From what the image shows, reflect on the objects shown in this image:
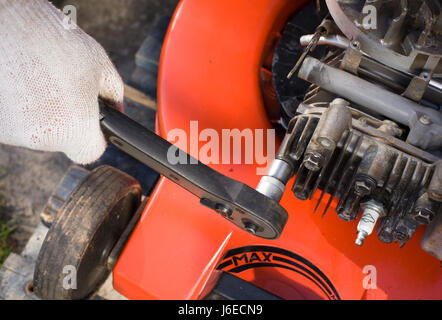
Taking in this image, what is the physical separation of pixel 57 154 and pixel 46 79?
855 mm

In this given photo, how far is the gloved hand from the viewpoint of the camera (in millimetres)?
841

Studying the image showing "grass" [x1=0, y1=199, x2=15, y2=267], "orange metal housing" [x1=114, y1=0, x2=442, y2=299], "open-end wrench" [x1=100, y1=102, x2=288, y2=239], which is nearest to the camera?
"open-end wrench" [x1=100, y1=102, x2=288, y2=239]

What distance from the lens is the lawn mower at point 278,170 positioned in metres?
0.81

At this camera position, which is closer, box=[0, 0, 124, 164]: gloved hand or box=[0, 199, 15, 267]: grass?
box=[0, 0, 124, 164]: gloved hand

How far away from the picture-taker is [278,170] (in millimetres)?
837

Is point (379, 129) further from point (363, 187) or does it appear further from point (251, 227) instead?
point (251, 227)

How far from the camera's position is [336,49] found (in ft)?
3.29

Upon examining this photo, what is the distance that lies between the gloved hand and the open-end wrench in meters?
0.06

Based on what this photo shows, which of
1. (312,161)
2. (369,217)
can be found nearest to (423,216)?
(369,217)

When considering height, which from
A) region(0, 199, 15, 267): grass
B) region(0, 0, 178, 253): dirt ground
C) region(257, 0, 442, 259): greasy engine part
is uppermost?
region(257, 0, 442, 259): greasy engine part

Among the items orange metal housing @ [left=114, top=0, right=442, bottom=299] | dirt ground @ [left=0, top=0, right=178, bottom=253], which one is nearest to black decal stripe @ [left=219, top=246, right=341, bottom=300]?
orange metal housing @ [left=114, top=0, right=442, bottom=299]

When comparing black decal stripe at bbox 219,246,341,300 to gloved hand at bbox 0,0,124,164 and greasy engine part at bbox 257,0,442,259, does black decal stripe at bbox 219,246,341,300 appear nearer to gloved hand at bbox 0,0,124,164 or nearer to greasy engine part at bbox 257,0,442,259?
greasy engine part at bbox 257,0,442,259

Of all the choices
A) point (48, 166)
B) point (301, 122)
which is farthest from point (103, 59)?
point (48, 166)

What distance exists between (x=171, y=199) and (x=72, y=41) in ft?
1.26
